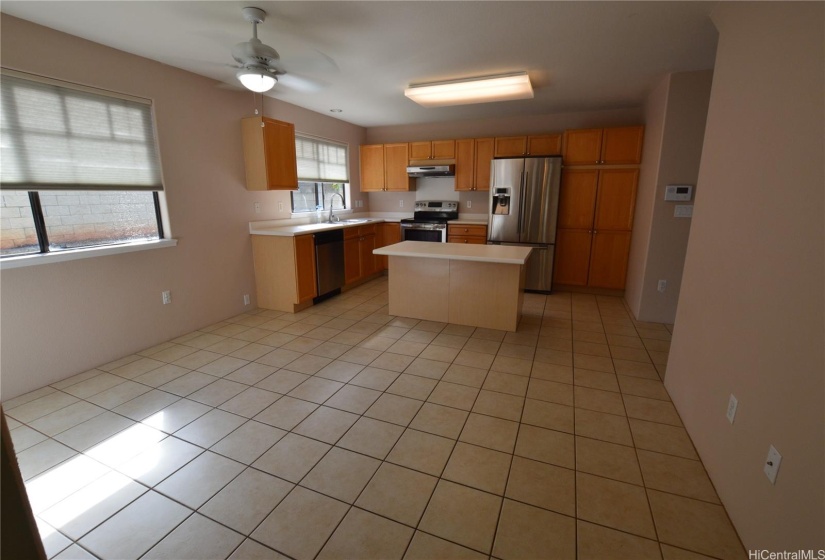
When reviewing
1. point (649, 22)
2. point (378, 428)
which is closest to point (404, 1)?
point (649, 22)

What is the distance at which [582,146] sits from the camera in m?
4.84

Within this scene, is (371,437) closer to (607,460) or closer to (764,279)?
(607,460)

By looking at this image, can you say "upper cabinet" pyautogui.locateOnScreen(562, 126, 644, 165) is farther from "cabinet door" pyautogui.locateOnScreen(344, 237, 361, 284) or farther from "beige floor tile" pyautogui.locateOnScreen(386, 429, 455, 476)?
"beige floor tile" pyautogui.locateOnScreen(386, 429, 455, 476)

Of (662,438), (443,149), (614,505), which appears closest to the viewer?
(614,505)

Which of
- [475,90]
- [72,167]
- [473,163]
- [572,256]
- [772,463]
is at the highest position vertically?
[475,90]

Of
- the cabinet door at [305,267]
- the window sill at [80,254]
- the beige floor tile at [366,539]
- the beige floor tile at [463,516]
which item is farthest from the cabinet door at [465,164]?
the beige floor tile at [366,539]

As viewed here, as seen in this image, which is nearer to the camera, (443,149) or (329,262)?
(329,262)

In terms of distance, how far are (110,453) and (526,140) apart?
557cm

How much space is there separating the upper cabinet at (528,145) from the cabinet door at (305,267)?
126 inches

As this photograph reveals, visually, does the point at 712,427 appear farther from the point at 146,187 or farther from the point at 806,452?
the point at 146,187

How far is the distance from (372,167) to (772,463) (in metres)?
6.08

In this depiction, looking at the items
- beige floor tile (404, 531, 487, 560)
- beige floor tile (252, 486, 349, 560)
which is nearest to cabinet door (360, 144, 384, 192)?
beige floor tile (252, 486, 349, 560)

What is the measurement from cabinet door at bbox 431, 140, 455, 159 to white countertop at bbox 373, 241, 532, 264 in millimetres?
2369

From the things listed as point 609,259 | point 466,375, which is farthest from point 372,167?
point 466,375
